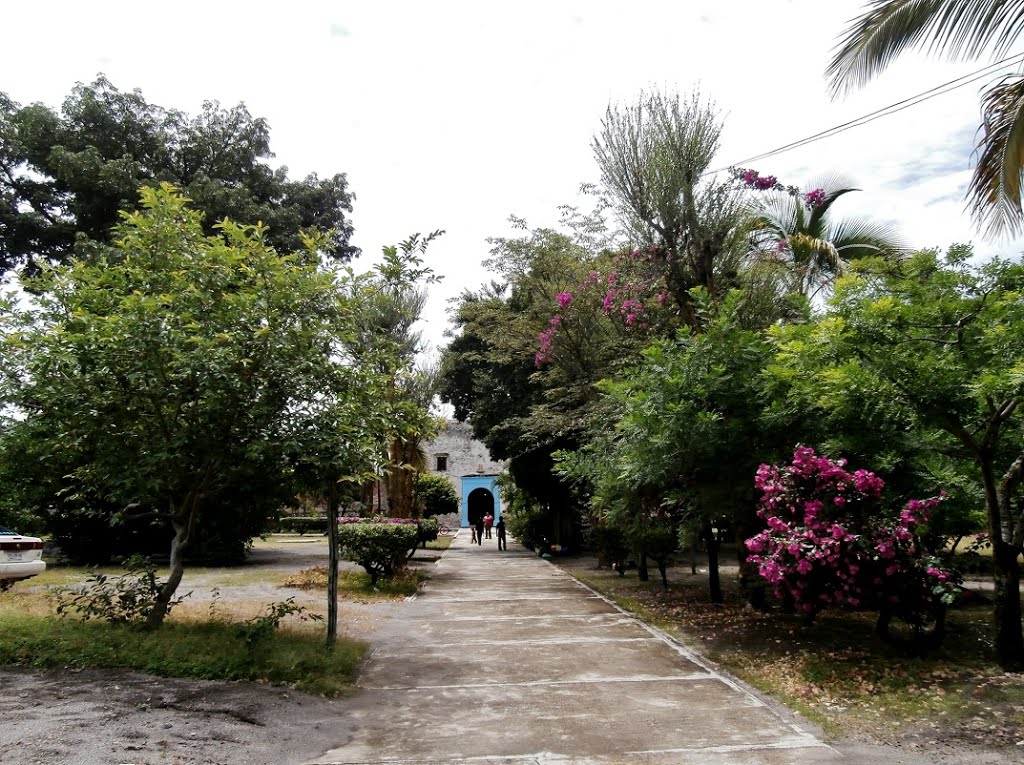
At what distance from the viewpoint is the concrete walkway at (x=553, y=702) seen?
443cm

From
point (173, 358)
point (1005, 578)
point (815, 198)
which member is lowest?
point (1005, 578)

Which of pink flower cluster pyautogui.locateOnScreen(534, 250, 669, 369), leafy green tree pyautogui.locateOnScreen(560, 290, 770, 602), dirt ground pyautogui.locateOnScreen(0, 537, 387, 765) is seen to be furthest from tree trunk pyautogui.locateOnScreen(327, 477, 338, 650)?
pink flower cluster pyautogui.locateOnScreen(534, 250, 669, 369)

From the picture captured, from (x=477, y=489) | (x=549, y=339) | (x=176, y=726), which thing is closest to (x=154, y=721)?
Answer: (x=176, y=726)

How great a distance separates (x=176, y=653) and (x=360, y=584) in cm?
734

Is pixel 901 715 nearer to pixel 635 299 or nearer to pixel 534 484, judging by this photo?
pixel 635 299

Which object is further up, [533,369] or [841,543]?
[533,369]

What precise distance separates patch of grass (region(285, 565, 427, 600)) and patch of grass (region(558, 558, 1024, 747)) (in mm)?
4537

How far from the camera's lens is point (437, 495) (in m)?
40.8

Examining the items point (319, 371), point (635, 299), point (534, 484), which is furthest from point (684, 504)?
point (534, 484)

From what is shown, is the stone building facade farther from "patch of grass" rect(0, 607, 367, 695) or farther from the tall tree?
"patch of grass" rect(0, 607, 367, 695)

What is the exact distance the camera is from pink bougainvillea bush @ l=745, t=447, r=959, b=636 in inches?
244

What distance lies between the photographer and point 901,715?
201 inches

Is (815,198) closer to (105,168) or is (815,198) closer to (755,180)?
(755,180)

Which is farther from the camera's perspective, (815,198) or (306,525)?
(306,525)
